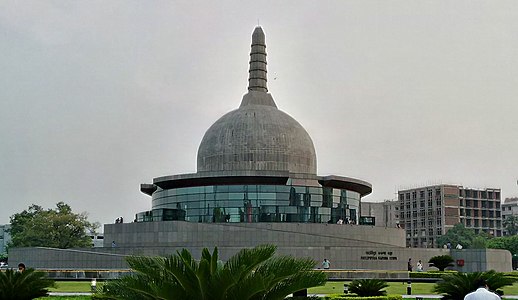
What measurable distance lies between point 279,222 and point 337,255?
5709 millimetres

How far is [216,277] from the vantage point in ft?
30.3

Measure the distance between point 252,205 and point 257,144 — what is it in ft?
17.5

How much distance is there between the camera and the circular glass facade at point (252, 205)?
149 feet

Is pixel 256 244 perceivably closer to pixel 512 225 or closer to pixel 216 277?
pixel 216 277

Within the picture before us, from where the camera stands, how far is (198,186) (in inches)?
1858

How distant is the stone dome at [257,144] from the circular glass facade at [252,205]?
3.28 metres

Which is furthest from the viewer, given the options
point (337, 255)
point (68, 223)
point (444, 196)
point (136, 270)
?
point (444, 196)

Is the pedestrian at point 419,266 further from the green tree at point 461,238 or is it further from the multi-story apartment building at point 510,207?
the multi-story apartment building at point 510,207

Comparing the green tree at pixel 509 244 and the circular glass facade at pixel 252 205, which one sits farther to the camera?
the green tree at pixel 509 244

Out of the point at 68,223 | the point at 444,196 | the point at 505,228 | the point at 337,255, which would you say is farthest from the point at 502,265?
the point at 505,228

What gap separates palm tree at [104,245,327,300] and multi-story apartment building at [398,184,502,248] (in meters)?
92.9

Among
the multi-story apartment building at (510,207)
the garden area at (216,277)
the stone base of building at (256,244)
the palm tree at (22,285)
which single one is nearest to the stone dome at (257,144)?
the stone base of building at (256,244)

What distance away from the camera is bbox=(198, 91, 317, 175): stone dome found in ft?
162

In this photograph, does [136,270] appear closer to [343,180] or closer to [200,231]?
[200,231]
